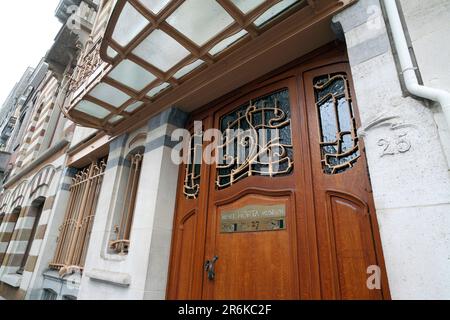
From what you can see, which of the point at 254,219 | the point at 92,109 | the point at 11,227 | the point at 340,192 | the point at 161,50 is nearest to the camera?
A: the point at 340,192

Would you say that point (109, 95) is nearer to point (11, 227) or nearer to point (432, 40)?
point (432, 40)

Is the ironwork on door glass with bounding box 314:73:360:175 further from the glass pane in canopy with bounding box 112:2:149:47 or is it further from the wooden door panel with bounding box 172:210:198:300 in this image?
the glass pane in canopy with bounding box 112:2:149:47

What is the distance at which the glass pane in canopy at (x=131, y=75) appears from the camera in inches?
94.7

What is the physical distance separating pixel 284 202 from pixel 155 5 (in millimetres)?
1775

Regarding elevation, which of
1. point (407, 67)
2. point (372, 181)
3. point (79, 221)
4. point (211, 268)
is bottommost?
point (211, 268)

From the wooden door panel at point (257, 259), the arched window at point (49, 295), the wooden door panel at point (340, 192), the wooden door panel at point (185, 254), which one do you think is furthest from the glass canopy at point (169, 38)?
the arched window at point (49, 295)

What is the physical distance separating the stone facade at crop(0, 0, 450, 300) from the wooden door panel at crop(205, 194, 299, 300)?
0.68 meters

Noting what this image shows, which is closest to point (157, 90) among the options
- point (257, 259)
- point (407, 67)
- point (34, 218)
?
point (257, 259)

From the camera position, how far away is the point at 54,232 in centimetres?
438

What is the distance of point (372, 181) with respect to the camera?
126cm

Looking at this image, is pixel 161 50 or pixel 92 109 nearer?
pixel 161 50

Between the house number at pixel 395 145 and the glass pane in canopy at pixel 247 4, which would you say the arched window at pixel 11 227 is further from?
the house number at pixel 395 145

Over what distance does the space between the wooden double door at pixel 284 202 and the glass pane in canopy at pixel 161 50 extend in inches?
25.9

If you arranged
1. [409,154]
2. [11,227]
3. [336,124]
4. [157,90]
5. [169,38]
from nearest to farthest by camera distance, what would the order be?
[409,154] → [336,124] → [169,38] → [157,90] → [11,227]
